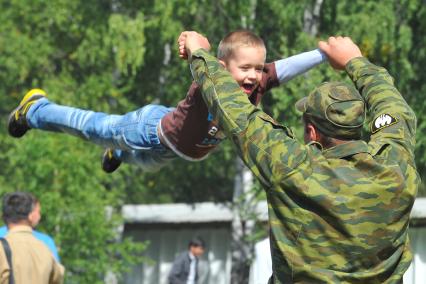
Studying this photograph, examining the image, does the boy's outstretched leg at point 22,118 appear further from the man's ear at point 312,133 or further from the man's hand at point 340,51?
the man's ear at point 312,133

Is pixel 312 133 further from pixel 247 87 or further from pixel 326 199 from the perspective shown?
pixel 247 87

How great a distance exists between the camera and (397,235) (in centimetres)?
422

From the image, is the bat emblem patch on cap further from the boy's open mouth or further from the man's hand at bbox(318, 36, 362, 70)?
the boy's open mouth

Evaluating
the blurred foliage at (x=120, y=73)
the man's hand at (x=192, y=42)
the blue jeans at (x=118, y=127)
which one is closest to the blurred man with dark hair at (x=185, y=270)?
the blurred foliage at (x=120, y=73)

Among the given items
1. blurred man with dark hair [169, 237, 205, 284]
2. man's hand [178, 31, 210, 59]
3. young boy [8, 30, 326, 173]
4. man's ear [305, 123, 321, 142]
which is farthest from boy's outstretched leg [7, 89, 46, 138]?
blurred man with dark hair [169, 237, 205, 284]

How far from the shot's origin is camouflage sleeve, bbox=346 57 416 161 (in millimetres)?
4301

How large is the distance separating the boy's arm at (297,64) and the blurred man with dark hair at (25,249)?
1771 mm

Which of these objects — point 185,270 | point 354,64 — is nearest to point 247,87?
point 354,64

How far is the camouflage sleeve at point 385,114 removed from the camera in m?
4.30

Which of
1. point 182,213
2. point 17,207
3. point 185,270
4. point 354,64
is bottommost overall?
point 17,207

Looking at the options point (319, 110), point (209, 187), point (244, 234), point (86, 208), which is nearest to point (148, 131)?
point (319, 110)

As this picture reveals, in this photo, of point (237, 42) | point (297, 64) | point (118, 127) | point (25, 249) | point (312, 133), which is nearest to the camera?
point (312, 133)

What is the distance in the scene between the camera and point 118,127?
22.6 feet

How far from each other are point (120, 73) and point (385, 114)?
14.6 metres
